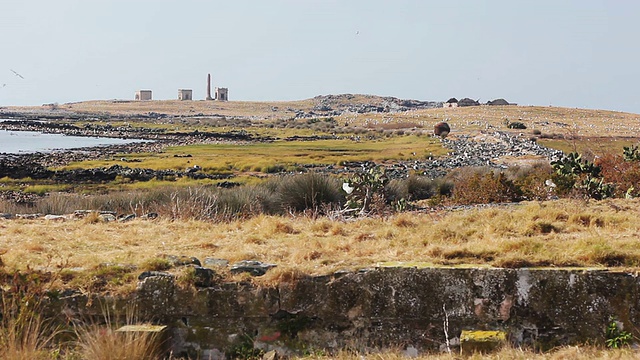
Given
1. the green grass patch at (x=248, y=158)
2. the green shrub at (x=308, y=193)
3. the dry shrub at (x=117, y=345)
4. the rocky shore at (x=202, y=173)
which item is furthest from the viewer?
the green grass patch at (x=248, y=158)

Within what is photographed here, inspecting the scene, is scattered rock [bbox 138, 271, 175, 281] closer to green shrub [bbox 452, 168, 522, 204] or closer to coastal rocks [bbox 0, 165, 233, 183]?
green shrub [bbox 452, 168, 522, 204]

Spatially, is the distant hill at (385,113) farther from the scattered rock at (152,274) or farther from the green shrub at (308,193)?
the scattered rock at (152,274)

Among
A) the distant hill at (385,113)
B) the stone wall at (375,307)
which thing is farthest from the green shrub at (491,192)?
the distant hill at (385,113)

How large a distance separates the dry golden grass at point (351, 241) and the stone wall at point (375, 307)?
0.74 ft

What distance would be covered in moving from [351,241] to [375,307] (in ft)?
6.34

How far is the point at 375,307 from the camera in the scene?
6.50m

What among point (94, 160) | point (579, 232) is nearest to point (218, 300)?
point (579, 232)

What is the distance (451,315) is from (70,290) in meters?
3.77

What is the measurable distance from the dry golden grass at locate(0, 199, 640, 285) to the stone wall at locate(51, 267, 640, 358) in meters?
0.23

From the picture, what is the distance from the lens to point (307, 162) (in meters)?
40.8

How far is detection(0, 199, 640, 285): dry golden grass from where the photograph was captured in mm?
6805

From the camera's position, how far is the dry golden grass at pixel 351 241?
6805 millimetres

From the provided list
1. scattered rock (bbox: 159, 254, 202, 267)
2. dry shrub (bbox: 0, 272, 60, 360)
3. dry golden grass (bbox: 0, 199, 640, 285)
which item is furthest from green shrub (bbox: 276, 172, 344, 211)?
dry shrub (bbox: 0, 272, 60, 360)

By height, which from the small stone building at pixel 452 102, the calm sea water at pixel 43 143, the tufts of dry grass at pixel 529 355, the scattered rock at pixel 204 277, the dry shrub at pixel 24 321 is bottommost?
the calm sea water at pixel 43 143
